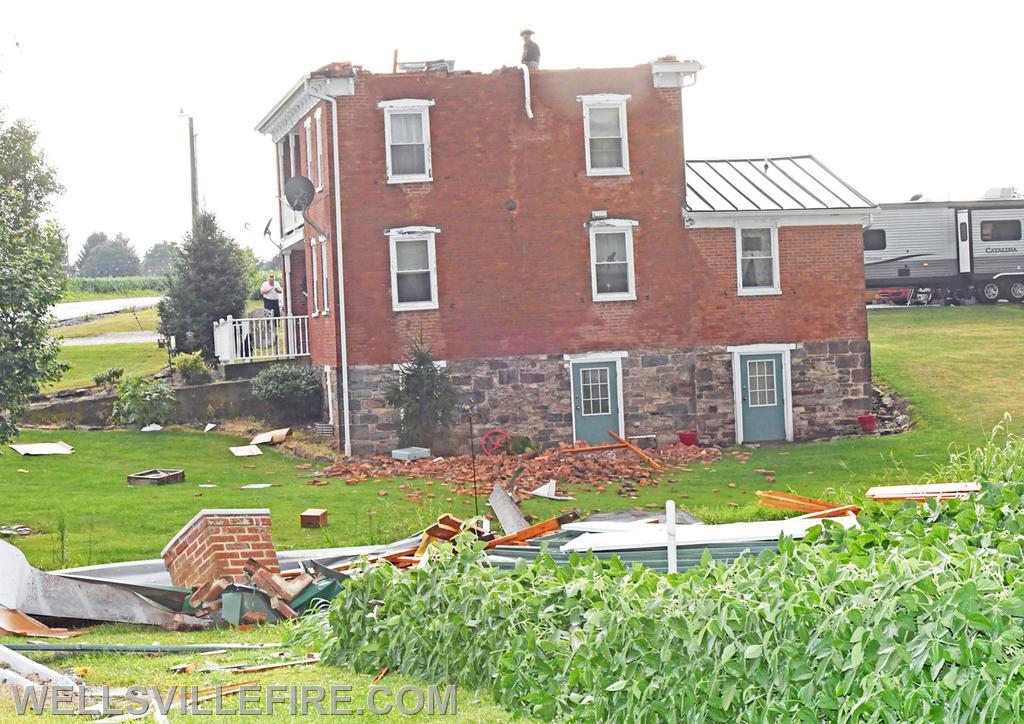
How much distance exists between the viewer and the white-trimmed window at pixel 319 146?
30.3 metres

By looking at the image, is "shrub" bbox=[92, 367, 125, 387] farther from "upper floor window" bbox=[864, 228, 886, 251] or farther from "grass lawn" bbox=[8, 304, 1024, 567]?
"upper floor window" bbox=[864, 228, 886, 251]

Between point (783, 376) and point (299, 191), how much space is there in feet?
39.4

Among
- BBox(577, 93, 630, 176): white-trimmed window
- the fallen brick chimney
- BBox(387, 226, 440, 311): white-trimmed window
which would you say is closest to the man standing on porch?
BBox(387, 226, 440, 311): white-trimmed window

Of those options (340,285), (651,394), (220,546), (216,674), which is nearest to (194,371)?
(340,285)

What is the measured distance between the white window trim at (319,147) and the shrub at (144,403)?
253 inches

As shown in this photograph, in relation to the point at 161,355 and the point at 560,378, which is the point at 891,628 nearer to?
the point at 560,378

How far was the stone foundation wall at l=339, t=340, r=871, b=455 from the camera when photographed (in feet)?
97.8

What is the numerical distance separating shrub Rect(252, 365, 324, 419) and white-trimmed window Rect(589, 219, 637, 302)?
7.30 m

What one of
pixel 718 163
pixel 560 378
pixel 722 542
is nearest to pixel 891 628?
pixel 722 542

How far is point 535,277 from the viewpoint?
99.8 ft

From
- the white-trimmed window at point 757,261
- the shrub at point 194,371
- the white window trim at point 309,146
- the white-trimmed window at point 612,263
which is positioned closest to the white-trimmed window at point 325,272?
the white window trim at point 309,146

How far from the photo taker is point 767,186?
3247cm

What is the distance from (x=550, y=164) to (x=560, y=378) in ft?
15.9

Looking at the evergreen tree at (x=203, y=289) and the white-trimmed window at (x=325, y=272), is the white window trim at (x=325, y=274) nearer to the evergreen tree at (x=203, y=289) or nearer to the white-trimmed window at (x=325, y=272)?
the white-trimmed window at (x=325, y=272)
